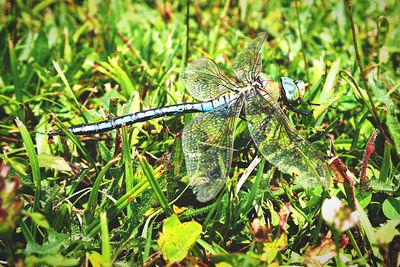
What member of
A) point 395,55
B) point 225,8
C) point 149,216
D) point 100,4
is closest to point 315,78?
point 395,55

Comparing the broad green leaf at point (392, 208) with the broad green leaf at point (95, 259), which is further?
the broad green leaf at point (392, 208)

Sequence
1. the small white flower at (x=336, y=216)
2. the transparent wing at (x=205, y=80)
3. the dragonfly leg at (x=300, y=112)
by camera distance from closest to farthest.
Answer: the small white flower at (x=336, y=216) < the dragonfly leg at (x=300, y=112) < the transparent wing at (x=205, y=80)

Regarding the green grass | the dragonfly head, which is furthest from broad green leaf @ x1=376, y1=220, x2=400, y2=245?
the dragonfly head

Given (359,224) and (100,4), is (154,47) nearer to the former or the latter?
(100,4)

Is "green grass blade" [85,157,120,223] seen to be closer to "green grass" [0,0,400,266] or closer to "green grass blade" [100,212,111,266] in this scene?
"green grass" [0,0,400,266]

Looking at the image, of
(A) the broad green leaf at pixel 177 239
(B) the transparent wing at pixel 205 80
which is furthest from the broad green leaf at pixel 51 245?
(B) the transparent wing at pixel 205 80

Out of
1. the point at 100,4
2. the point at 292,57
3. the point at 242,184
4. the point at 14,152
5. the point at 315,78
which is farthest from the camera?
the point at 100,4

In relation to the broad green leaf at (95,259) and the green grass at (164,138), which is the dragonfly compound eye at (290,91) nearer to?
the green grass at (164,138)
